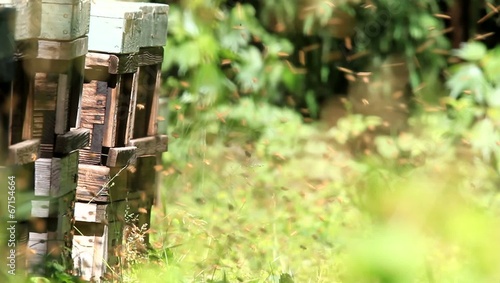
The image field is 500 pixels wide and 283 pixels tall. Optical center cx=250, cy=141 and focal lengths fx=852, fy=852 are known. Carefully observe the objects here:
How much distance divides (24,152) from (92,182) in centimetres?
88

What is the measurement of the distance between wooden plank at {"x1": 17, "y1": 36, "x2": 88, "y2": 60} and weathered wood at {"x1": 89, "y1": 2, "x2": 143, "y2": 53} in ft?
1.75

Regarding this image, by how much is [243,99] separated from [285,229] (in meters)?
2.47

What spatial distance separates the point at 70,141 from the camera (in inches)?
127

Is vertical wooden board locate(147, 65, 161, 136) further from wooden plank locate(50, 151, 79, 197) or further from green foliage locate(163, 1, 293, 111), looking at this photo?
green foliage locate(163, 1, 293, 111)

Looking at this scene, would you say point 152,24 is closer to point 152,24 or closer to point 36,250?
point 152,24

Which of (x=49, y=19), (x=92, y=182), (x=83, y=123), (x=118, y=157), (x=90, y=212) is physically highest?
(x=49, y=19)

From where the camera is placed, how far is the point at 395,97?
8445 millimetres

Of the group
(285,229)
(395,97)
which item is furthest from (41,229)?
(395,97)

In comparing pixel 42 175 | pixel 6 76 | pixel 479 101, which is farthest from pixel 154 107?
pixel 479 101

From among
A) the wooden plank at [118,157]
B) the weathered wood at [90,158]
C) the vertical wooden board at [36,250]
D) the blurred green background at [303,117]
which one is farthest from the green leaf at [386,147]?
the vertical wooden board at [36,250]

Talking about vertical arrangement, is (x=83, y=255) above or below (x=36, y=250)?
below

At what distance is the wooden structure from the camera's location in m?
2.96

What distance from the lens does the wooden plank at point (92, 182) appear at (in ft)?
12.3

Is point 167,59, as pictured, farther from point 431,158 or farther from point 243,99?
point 431,158
